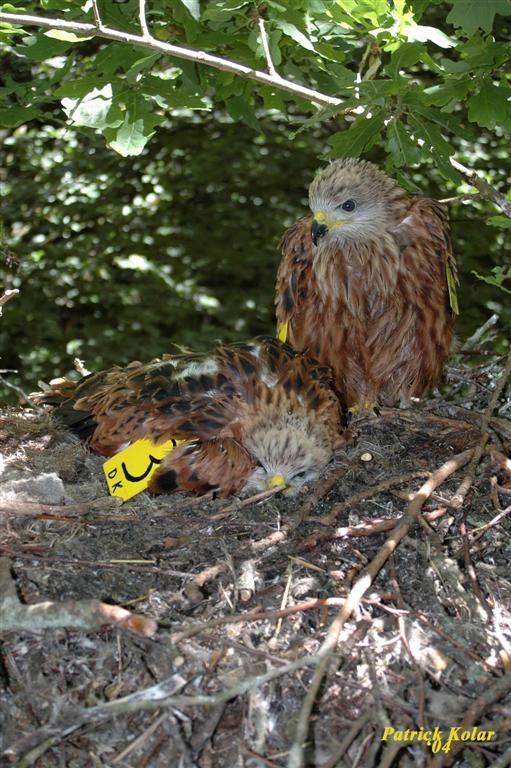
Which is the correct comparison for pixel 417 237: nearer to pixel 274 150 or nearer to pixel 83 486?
pixel 83 486

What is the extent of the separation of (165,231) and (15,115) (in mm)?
3271

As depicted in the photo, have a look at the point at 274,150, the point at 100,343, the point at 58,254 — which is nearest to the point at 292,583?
the point at 100,343

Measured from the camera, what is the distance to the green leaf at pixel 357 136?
3326mm

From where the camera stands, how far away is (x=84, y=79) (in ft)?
10.5

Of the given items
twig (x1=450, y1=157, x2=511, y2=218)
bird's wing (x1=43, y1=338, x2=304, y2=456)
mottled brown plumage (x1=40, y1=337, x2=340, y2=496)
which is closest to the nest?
mottled brown plumage (x1=40, y1=337, x2=340, y2=496)

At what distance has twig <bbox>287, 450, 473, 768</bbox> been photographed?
7.03 ft

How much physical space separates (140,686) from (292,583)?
0.65 metres

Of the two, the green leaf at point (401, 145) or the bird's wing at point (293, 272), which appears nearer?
the green leaf at point (401, 145)

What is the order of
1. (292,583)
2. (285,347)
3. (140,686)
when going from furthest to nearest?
(285,347), (292,583), (140,686)

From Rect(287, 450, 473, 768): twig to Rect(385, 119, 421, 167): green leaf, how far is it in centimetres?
124

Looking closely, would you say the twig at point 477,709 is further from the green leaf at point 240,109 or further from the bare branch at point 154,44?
the green leaf at point 240,109

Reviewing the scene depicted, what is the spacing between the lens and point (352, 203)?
4.21m

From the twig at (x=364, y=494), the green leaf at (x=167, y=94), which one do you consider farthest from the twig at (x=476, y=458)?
the green leaf at (x=167, y=94)

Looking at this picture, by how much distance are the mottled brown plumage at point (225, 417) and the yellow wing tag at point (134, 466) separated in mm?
A: 34
